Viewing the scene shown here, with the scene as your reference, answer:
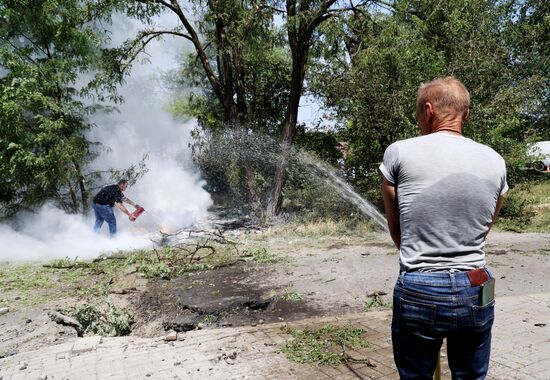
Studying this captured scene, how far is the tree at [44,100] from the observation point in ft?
33.9

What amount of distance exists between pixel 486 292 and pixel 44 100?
432 inches

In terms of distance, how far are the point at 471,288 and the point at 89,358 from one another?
320cm

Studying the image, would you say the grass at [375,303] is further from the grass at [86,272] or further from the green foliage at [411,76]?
the green foliage at [411,76]

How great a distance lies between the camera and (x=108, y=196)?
10.0m

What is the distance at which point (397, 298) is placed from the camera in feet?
6.63

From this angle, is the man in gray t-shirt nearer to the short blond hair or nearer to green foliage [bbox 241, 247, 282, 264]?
the short blond hair

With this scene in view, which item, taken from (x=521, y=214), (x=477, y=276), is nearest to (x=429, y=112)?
(x=477, y=276)

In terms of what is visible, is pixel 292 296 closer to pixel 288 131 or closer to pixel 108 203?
Result: pixel 108 203

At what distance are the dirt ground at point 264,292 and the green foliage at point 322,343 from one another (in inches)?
27.5

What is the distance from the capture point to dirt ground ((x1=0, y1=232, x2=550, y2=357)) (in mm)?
4820

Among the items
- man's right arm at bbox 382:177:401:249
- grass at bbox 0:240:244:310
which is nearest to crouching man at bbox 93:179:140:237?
grass at bbox 0:240:244:310

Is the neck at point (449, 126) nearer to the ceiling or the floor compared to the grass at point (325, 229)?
nearer to the ceiling

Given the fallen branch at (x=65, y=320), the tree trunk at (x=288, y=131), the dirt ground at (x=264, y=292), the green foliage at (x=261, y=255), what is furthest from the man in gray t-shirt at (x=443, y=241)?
the tree trunk at (x=288, y=131)

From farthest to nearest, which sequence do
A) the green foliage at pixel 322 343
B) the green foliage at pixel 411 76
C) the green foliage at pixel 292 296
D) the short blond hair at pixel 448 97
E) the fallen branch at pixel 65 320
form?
the green foliage at pixel 411 76 < the green foliage at pixel 292 296 < the fallen branch at pixel 65 320 < the green foliage at pixel 322 343 < the short blond hair at pixel 448 97
